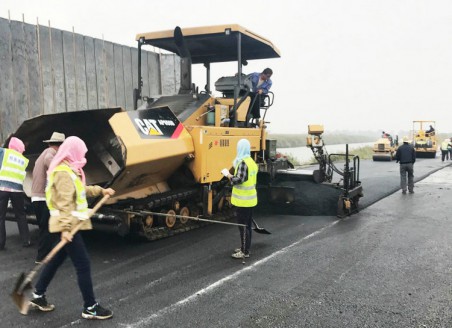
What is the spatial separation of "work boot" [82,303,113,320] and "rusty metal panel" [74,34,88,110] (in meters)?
7.77

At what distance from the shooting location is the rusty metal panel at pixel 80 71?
10.2 metres

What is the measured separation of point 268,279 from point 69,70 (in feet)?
25.7

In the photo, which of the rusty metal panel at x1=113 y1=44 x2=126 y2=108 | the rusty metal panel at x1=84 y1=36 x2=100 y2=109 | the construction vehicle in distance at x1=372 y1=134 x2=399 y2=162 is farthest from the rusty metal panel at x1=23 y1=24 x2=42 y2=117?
the construction vehicle in distance at x1=372 y1=134 x2=399 y2=162

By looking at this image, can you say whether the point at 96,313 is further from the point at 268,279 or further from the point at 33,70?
the point at 33,70

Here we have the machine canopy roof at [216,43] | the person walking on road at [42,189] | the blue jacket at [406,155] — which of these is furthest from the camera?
the blue jacket at [406,155]

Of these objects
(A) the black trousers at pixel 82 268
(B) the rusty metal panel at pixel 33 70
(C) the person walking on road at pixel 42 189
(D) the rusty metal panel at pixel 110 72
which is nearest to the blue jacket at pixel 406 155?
(D) the rusty metal panel at pixel 110 72

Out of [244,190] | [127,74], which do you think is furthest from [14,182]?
[127,74]

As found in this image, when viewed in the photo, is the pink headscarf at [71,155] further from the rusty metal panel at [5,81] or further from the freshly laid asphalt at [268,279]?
the rusty metal panel at [5,81]

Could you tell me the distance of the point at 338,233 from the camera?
6.48 metres

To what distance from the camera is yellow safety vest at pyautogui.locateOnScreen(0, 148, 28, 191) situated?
549cm

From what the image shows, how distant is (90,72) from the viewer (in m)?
10.6

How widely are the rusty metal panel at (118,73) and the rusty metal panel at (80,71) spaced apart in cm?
109

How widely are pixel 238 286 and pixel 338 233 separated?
9.21 feet

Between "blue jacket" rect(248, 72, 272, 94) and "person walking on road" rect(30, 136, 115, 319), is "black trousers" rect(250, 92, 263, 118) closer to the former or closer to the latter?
"blue jacket" rect(248, 72, 272, 94)
